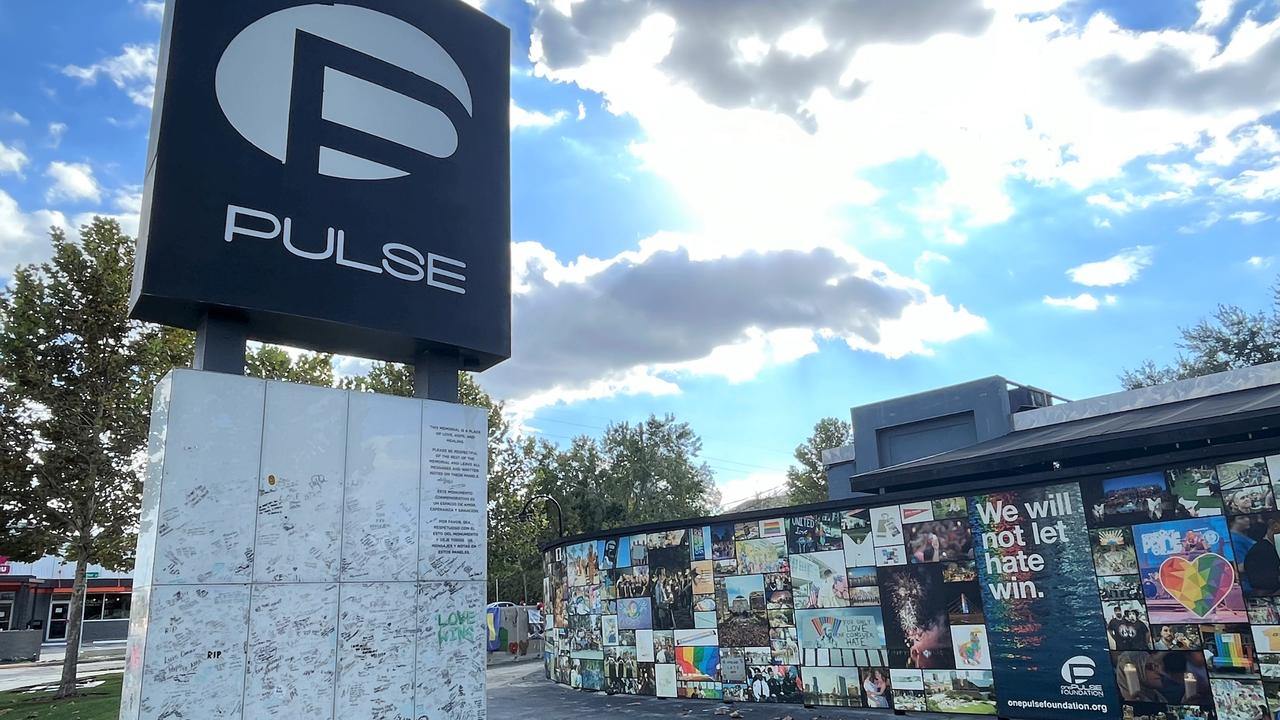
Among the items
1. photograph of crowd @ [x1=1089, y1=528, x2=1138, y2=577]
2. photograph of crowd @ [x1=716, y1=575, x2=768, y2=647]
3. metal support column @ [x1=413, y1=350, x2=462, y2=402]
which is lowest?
photograph of crowd @ [x1=716, y1=575, x2=768, y2=647]

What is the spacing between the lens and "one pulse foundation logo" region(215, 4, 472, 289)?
764cm

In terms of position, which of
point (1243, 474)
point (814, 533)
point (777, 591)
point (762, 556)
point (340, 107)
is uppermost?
point (340, 107)

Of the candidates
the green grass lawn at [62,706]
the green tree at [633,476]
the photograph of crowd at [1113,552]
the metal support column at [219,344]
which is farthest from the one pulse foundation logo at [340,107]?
the green tree at [633,476]

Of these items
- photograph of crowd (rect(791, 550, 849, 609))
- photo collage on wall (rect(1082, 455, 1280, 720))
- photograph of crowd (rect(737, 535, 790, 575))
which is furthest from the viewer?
Answer: photograph of crowd (rect(737, 535, 790, 575))

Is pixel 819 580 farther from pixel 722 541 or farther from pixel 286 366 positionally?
pixel 286 366

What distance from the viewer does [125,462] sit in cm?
1933

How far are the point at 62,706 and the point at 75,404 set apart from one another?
6867 mm

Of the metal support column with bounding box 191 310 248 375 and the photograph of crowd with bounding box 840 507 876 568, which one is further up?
the metal support column with bounding box 191 310 248 375

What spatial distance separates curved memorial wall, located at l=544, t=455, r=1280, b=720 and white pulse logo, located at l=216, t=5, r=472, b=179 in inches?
358

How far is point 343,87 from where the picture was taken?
8.37 metres

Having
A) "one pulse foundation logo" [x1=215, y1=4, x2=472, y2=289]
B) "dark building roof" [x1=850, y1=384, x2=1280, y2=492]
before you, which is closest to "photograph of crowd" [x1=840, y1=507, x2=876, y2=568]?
"dark building roof" [x1=850, y1=384, x2=1280, y2=492]

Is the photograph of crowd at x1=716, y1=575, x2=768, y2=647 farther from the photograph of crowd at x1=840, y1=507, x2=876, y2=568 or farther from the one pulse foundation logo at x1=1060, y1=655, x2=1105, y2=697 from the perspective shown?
the one pulse foundation logo at x1=1060, y1=655, x2=1105, y2=697

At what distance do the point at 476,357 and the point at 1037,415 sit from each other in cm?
1696

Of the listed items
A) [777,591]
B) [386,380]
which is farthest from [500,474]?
[777,591]
